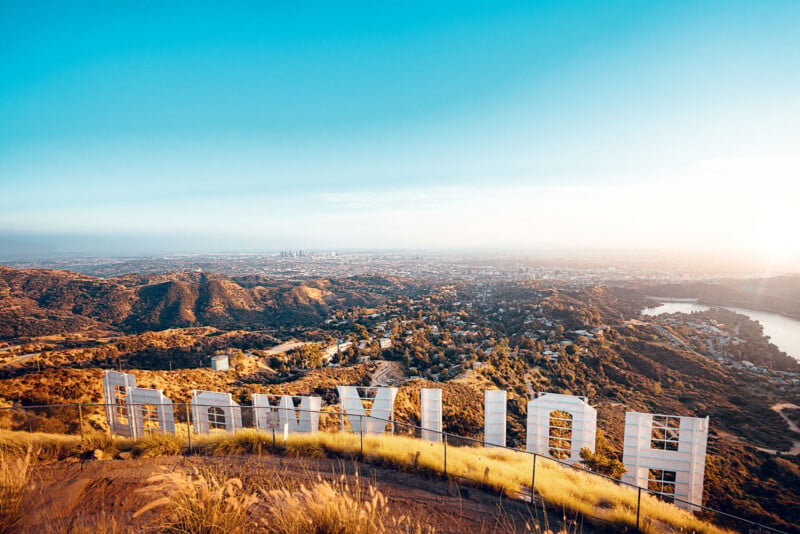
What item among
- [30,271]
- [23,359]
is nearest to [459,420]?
[23,359]

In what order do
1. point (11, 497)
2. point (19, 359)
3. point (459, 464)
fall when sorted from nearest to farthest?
point (11, 497), point (459, 464), point (19, 359)

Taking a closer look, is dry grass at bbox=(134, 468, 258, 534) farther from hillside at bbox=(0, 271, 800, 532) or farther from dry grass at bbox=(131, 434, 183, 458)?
hillside at bbox=(0, 271, 800, 532)

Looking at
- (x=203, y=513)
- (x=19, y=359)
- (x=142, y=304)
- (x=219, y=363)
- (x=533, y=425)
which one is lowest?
(x=142, y=304)

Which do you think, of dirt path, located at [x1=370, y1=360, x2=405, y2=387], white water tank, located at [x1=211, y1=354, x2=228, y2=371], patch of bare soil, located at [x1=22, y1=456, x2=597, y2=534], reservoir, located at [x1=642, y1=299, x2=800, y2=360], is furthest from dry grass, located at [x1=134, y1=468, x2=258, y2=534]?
reservoir, located at [x1=642, y1=299, x2=800, y2=360]

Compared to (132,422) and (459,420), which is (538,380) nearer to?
(459,420)

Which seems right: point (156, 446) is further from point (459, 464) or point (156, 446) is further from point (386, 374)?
point (386, 374)

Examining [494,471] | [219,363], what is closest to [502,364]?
[219,363]
